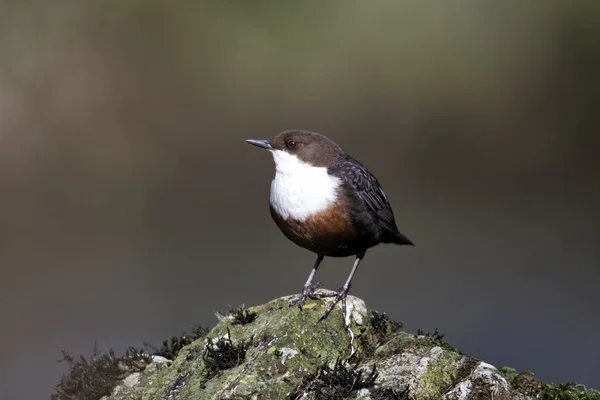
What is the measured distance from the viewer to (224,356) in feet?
15.9

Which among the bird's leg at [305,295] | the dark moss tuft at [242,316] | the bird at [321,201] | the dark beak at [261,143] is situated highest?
the dark beak at [261,143]

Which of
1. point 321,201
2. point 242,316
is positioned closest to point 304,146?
point 321,201

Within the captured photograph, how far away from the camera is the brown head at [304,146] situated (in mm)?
5387

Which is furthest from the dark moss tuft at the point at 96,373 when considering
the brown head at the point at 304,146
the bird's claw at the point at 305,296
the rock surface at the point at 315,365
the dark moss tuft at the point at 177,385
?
the brown head at the point at 304,146

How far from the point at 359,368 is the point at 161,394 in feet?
4.99

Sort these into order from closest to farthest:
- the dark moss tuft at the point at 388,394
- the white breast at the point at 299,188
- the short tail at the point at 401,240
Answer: the dark moss tuft at the point at 388,394, the white breast at the point at 299,188, the short tail at the point at 401,240

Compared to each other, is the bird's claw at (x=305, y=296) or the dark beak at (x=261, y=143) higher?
the dark beak at (x=261, y=143)

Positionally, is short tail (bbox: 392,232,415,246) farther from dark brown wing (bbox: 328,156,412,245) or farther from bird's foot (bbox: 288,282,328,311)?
bird's foot (bbox: 288,282,328,311)

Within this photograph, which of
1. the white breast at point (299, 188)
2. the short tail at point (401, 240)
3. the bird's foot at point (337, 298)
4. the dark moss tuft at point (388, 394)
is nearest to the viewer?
the dark moss tuft at point (388, 394)

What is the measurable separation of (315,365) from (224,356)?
0.72 meters

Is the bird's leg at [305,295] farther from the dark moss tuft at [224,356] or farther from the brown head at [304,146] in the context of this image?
the brown head at [304,146]

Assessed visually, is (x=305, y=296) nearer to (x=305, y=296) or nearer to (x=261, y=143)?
(x=305, y=296)

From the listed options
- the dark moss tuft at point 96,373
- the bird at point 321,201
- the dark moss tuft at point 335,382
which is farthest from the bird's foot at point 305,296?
the dark moss tuft at point 96,373

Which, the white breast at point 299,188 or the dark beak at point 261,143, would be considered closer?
the white breast at point 299,188
